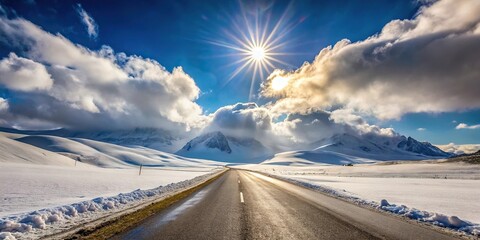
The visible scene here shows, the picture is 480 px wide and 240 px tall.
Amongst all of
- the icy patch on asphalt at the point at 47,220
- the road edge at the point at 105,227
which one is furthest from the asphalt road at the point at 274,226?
the icy patch on asphalt at the point at 47,220

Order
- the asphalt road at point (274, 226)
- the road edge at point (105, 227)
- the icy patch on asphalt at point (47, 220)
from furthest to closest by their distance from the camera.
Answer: the asphalt road at point (274, 226)
the icy patch on asphalt at point (47, 220)
the road edge at point (105, 227)

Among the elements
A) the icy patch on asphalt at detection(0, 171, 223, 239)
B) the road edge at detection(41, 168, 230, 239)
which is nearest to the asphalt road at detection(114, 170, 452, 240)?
the road edge at detection(41, 168, 230, 239)

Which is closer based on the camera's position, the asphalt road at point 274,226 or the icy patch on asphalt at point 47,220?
the icy patch on asphalt at point 47,220

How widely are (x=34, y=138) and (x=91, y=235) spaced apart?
200566mm

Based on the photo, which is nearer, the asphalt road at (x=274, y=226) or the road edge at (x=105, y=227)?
the road edge at (x=105, y=227)

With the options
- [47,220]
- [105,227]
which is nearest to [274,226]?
[105,227]

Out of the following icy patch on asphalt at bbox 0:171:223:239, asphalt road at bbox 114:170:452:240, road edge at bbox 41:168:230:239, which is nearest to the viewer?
road edge at bbox 41:168:230:239

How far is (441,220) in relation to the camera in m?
9.62

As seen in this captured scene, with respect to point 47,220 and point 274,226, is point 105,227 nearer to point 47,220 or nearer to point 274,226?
point 47,220

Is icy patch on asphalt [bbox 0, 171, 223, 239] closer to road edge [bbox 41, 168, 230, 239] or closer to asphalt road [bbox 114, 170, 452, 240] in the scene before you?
road edge [bbox 41, 168, 230, 239]

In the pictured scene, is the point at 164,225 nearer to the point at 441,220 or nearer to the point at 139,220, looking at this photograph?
the point at 139,220

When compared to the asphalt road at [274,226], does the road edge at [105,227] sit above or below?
below

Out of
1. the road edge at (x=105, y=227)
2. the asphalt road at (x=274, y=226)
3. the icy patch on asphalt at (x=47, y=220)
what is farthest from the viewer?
the asphalt road at (x=274, y=226)

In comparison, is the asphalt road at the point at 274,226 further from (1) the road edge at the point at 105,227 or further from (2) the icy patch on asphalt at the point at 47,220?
(2) the icy patch on asphalt at the point at 47,220
